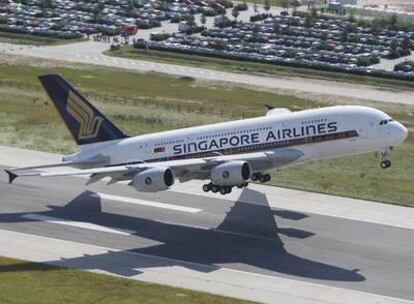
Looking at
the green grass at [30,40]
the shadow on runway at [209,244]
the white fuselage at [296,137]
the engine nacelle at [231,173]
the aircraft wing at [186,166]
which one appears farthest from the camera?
the green grass at [30,40]

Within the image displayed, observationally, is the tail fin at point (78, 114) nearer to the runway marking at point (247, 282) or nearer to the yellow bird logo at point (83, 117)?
the yellow bird logo at point (83, 117)

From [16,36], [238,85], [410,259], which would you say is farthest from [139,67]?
[410,259]

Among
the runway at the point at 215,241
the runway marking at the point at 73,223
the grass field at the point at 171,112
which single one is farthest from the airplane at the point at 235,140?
the grass field at the point at 171,112

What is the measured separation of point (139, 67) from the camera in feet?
574

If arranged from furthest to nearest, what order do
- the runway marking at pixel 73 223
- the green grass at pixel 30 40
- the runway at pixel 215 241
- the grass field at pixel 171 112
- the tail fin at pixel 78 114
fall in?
the green grass at pixel 30 40
the grass field at pixel 171 112
the tail fin at pixel 78 114
the runway marking at pixel 73 223
the runway at pixel 215 241

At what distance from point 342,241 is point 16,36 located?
127 metres

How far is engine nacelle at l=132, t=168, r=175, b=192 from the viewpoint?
→ 81438 mm

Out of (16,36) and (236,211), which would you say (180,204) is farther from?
(16,36)

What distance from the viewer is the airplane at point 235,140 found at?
90188mm

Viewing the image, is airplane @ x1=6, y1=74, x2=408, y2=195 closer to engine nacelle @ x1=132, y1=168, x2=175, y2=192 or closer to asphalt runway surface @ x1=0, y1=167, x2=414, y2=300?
asphalt runway surface @ x1=0, y1=167, x2=414, y2=300

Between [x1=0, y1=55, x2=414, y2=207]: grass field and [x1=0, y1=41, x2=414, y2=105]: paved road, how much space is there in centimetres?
523

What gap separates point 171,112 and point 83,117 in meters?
44.1

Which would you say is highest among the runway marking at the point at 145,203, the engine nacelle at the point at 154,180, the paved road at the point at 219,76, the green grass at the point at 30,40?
the engine nacelle at the point at 154,180

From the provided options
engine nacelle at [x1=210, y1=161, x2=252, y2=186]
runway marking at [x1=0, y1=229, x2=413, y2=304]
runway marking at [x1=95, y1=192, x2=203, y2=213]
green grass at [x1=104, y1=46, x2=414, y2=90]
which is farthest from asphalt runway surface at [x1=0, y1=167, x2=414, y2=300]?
green grass at [x1=104, y1=46, x2=414, y2=90]
